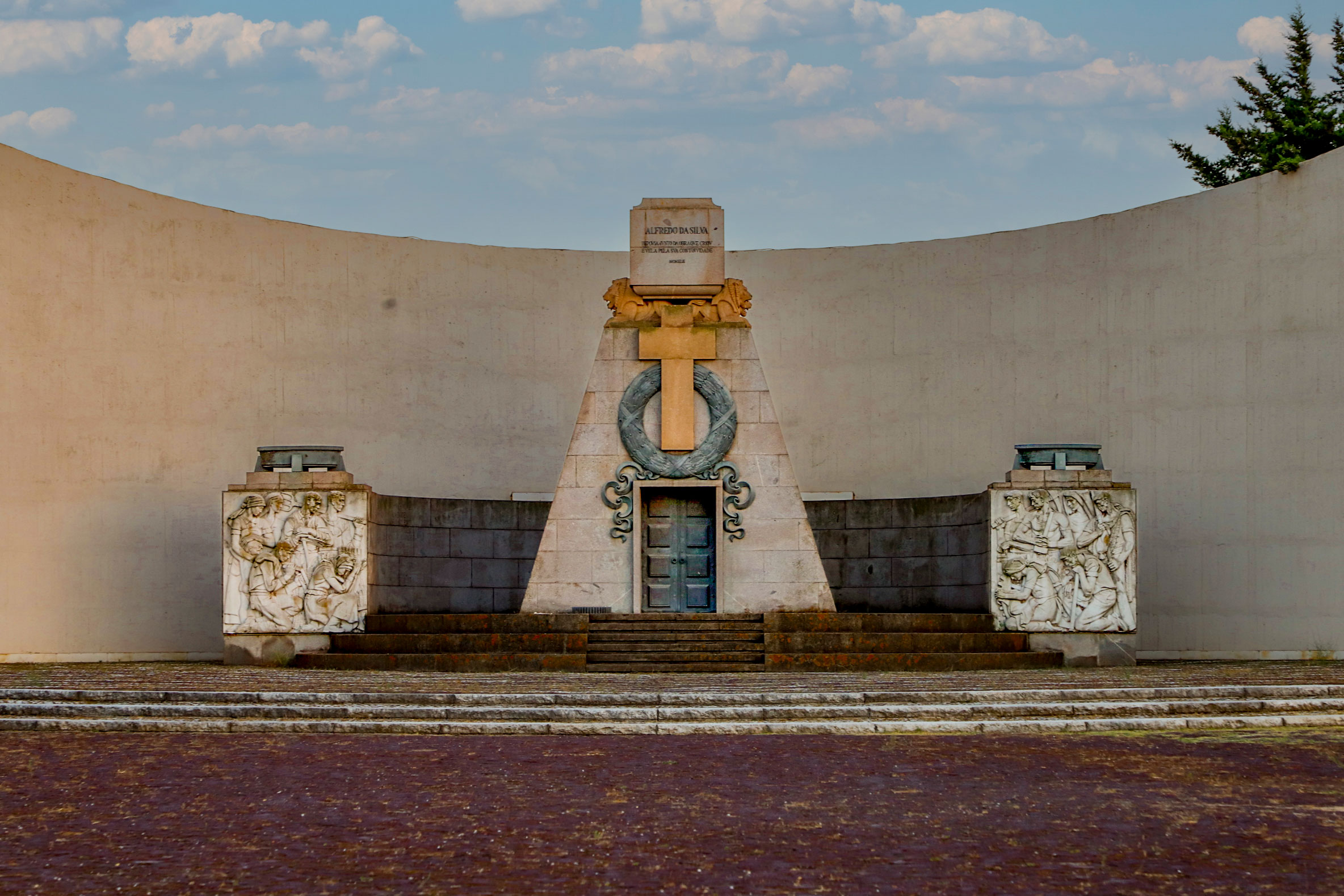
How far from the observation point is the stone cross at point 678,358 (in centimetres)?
1571

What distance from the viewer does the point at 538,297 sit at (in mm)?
20203

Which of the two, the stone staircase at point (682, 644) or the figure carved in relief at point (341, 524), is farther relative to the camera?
the figure carved in relief at point (341, 524)

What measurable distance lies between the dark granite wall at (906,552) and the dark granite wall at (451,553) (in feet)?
12.1

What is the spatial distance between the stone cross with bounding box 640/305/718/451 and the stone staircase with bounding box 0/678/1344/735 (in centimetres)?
549

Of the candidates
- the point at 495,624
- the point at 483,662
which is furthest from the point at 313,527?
the point at 483,662

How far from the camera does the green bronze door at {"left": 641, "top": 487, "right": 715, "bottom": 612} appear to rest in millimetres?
15789

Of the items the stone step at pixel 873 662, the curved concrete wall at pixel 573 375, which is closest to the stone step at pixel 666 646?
the stone step at pixel 873 662

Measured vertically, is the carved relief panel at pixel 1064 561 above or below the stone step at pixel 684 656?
above

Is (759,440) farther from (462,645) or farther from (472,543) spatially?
(472,543)

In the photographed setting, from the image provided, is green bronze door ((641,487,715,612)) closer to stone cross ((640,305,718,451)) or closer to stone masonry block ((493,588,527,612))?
stone cross ((640,305,718,451))

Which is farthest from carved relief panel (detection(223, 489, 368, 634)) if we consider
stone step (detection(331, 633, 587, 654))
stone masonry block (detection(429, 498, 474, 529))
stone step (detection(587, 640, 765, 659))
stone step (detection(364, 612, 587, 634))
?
stone step (detection(587, 640, 765, 659))

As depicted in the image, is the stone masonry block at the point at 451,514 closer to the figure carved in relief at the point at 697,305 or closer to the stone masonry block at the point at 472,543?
the stone masonry block at the point at 472,543

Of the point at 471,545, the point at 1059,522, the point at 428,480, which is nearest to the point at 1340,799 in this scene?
the point at 1059,522

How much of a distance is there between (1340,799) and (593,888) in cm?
373
